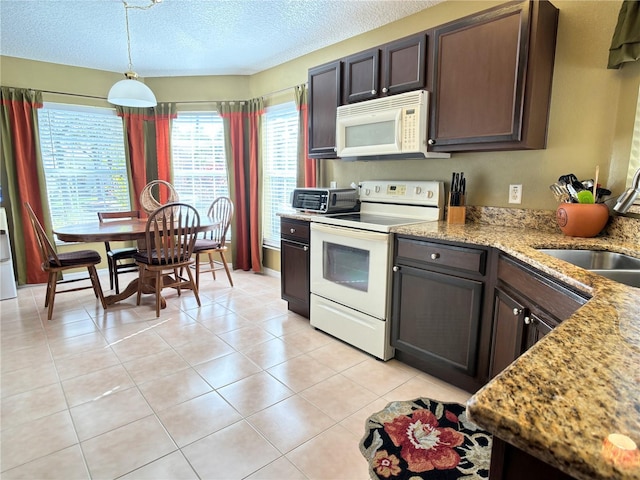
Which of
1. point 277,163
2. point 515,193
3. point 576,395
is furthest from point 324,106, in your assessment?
point 576,395

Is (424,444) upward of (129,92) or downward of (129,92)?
downward

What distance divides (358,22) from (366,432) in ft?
9.55

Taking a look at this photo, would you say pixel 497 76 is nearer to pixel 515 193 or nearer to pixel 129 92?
pixel 515 193

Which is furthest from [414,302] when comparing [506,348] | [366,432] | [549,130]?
[549,130]

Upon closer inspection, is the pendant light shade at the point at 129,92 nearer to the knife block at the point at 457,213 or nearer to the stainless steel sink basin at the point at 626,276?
the knife block at the point at 457,213

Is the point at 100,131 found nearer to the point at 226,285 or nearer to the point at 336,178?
the point at 226,285

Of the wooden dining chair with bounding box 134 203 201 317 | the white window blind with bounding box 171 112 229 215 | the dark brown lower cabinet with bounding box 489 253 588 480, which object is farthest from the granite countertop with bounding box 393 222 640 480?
the white window blind with bounding box 171 112 229 215

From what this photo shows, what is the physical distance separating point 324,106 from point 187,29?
4.54 ft

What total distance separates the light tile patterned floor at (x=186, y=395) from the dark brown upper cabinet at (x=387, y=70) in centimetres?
179

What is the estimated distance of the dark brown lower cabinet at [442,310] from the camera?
1924mm

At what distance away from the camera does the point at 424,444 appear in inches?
65.4

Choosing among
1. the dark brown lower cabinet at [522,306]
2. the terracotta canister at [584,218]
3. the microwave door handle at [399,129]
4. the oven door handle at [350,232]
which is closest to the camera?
the dark brown lower cabinet at [522,306]

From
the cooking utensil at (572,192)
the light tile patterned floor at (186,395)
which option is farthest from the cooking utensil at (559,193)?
the light tile patterned floor at (186,395)

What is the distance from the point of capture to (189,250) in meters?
3.31
